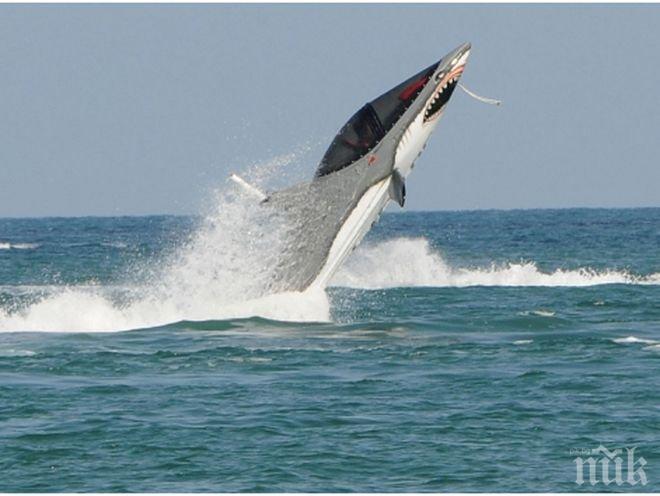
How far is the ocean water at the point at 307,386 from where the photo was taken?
20875 millimetres

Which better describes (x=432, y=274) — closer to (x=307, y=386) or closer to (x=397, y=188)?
(x=397, y=188)

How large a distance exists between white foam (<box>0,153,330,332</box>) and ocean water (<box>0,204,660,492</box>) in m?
0.05

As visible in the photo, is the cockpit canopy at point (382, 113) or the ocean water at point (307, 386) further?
the cockpit canopy at point (382, 113)

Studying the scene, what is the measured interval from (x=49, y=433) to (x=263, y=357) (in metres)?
7.92

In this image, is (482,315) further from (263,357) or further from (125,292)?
(125,292)

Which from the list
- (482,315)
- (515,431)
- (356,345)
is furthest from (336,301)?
(515,431)

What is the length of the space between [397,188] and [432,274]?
84.5ft

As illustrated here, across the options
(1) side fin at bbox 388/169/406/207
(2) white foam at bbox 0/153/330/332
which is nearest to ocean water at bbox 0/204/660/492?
(2) white foam at bbox 0/153/330/332

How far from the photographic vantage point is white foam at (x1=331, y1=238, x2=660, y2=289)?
184ft

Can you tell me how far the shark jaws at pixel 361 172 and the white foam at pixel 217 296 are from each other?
0.72 meters

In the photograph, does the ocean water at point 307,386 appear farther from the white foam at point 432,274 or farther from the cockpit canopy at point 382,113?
the white foam at point 432,274
